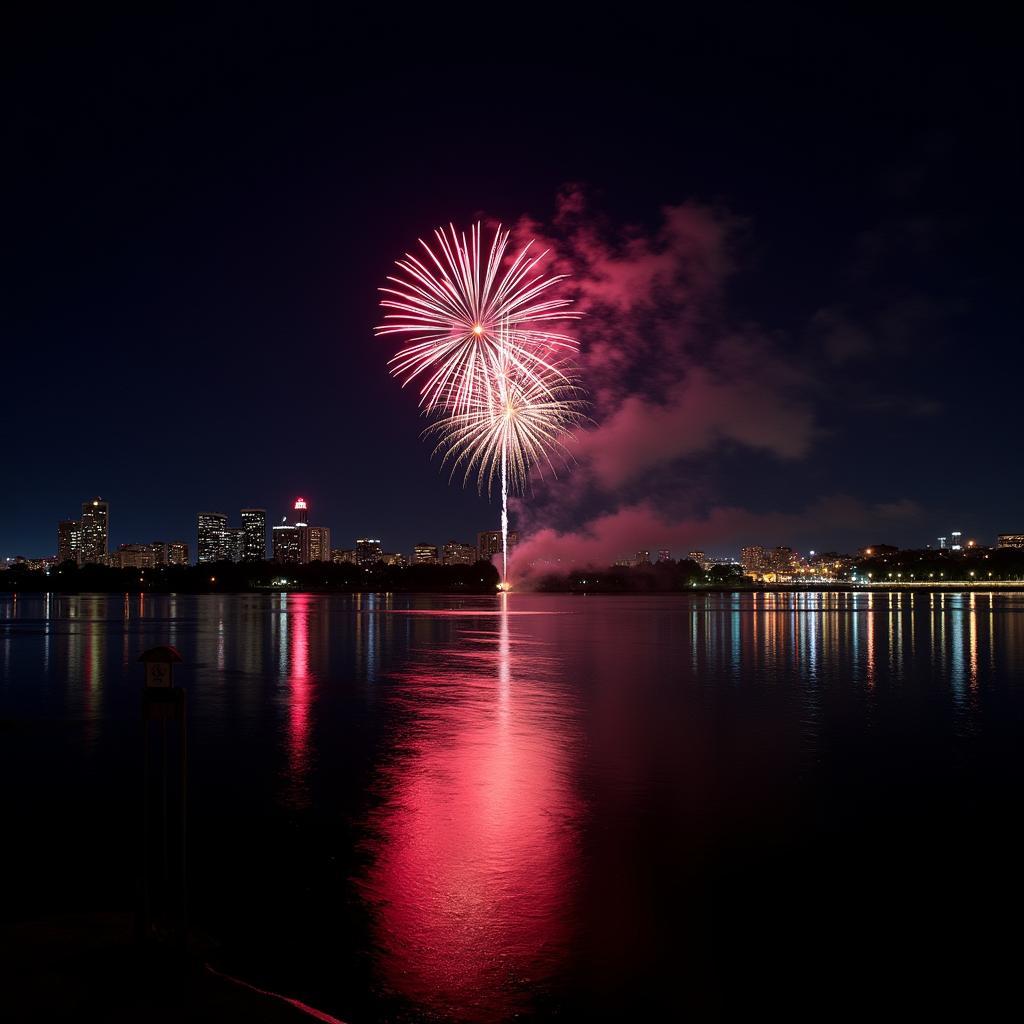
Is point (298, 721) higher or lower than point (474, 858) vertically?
lower

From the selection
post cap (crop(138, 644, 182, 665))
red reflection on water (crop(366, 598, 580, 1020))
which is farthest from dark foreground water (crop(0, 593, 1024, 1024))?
post cap (crop(138, 644, 182, 665))

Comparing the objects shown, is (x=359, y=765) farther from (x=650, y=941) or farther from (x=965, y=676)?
(x=965, y=676)

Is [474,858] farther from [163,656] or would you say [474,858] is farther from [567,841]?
[163,656]

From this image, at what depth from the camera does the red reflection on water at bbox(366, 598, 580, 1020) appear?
16.2 ft

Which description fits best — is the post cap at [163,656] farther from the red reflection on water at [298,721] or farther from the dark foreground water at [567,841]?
the red reflection on water at [298,721]

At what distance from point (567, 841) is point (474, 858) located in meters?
0.92

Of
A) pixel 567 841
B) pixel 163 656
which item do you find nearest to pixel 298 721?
pixel 567 841

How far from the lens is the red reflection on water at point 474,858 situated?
494 cm

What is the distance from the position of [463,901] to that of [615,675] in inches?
579

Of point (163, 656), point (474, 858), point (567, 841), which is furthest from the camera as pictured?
point (567, 841)

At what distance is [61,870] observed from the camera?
21.8ft

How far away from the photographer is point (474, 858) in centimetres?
692

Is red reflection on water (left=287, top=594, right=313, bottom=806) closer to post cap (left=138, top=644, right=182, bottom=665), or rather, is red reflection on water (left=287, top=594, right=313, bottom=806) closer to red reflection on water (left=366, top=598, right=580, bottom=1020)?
red reflection on water (left=366, top=598, right=580, bottom=1020)

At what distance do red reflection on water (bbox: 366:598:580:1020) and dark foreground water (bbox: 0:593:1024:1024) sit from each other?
0.03m
